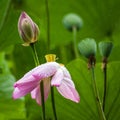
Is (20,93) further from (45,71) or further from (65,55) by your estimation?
(65,55)

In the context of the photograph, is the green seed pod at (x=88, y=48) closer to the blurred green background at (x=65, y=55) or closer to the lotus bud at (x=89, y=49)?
the lotus bud at (x=89, y=49)

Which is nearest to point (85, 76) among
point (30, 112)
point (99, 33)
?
point (30, 112)

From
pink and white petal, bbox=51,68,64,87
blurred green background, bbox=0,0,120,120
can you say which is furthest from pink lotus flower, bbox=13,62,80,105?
blurred green background, bbox=0,0,120,120

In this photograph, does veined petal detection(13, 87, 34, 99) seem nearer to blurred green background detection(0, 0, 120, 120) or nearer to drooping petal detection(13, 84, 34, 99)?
drooping petal detection(13, 84, 34, 99)

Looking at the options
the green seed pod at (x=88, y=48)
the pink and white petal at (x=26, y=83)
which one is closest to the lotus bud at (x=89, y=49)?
the green seed pod at (x=88, y=48)

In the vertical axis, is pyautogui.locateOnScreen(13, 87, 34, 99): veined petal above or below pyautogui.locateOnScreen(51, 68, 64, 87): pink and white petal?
below

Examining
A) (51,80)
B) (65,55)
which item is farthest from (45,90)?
(65,55)
